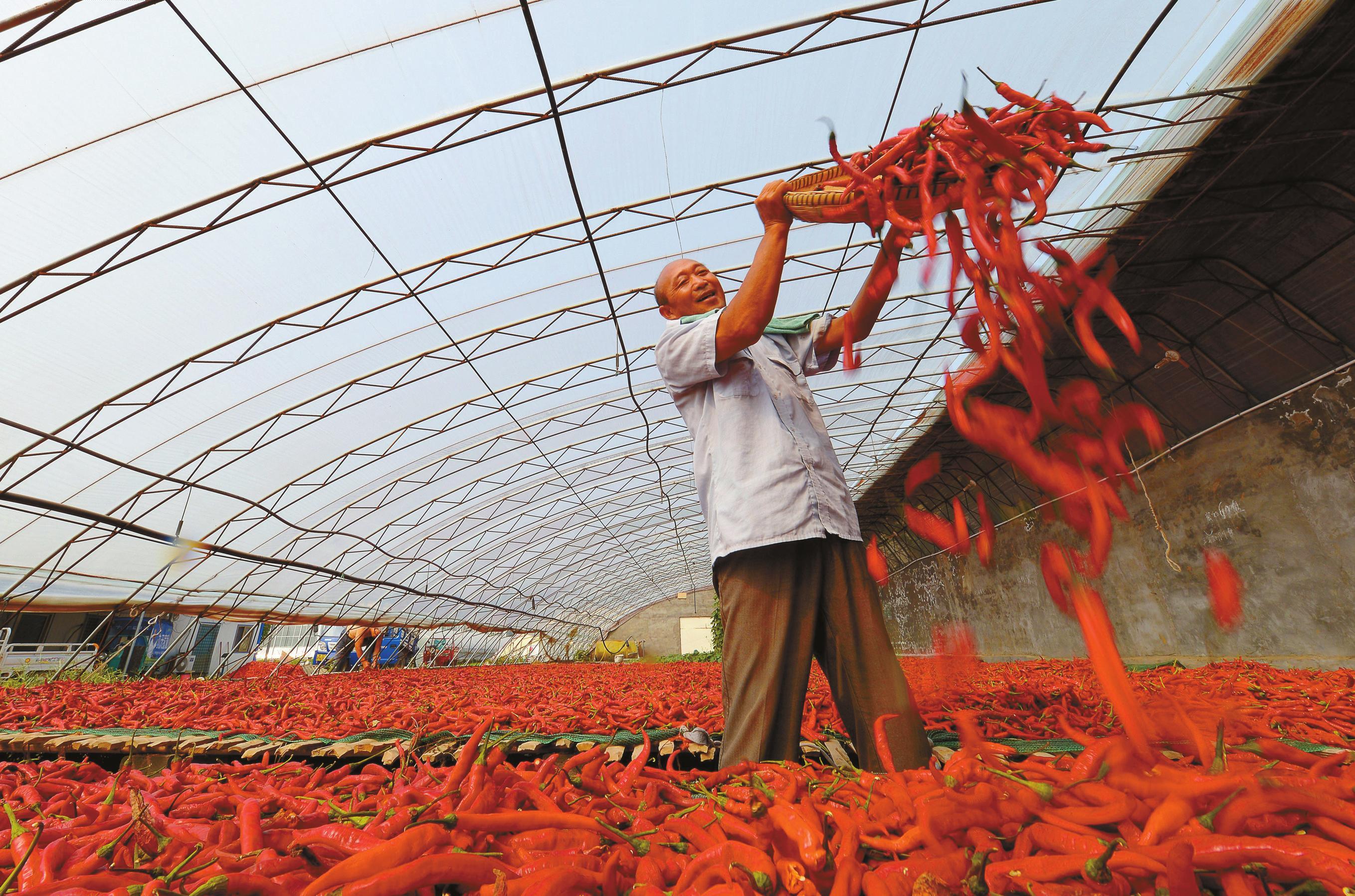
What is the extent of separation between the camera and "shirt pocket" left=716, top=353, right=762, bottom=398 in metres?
2.33

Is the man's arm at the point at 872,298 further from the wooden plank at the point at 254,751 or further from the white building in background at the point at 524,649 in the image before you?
the white building in background at the point at 524,649

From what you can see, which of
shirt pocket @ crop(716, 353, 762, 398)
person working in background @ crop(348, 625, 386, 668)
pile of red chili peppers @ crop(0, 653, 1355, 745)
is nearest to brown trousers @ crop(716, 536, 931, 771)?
shirt pocket @ crop(716, 353, 762, 398)

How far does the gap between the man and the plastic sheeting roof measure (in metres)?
4.49

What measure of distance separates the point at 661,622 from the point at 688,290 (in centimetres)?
4175

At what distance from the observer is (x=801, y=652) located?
81.0 inches

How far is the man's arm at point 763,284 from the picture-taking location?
2016 millimetres

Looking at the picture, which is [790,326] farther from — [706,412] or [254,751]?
[254,751]

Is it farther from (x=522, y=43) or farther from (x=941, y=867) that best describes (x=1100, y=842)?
(x=522, y=43)

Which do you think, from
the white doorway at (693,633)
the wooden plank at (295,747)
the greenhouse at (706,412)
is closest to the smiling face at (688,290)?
the greenhouse at (706,412)

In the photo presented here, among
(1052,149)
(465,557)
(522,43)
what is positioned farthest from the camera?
(465,557)

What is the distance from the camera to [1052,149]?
2.16m

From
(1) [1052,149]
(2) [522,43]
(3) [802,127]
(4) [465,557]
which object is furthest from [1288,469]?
(4) [465,557]

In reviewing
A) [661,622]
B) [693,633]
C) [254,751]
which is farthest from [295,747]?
[661,622]

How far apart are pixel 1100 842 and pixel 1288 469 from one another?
11528 millimetres
